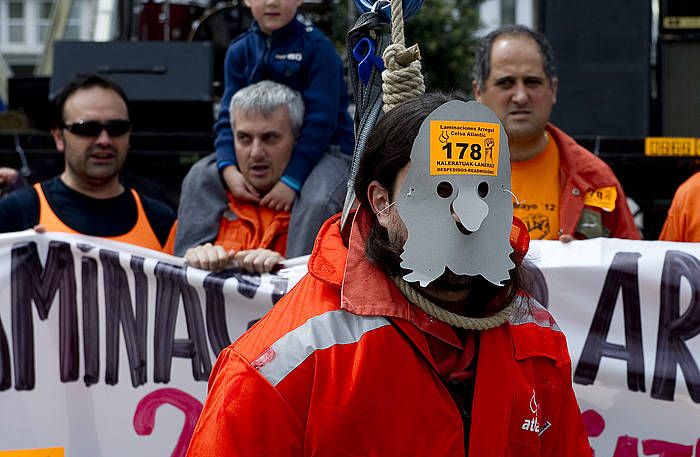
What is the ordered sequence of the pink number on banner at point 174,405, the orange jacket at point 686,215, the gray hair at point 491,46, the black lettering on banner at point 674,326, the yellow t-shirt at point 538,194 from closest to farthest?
1. the black lettering on banner at point 674,326
2. the pink number on banner at point 174,405
3. the orange jacket at point 686,215
4. the yellow t-shirt at point 538,194
5. the gray hair at point 491,46

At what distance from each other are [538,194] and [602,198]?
8.6 inches

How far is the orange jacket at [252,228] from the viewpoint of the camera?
356cm

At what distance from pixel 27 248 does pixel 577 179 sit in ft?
6.14

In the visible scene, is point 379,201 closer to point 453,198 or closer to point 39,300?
point 453,198

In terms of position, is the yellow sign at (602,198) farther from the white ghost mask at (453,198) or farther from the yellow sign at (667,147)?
the yellow sign at (667,147)

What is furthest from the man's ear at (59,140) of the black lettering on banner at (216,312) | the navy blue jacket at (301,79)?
the black lettering on banner at (216,312)

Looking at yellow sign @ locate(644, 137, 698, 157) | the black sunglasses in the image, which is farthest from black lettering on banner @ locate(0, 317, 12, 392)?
yellow sign @ locate(644, 137, 698, 157)

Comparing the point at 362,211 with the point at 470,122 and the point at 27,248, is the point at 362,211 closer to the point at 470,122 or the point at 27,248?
the point at 470,122

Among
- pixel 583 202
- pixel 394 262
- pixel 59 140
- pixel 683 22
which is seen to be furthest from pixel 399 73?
pixel 683 22

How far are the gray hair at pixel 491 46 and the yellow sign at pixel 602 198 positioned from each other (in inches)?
19.5

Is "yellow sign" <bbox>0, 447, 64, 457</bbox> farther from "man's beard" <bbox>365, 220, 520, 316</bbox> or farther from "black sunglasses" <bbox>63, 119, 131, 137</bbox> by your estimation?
"man's beard" <bbox>365, 220, 520, 316</bbox>

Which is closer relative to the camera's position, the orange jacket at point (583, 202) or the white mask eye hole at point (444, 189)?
the white mask eye hole at point (444, 189)

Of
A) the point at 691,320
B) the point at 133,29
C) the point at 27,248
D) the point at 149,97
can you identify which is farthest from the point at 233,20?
the point at 691,320

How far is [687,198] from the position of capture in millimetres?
3551
